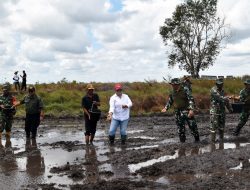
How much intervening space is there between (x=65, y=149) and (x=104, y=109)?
1494cm

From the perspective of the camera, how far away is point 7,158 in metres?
12.1

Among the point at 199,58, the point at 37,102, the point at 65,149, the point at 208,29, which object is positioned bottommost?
the point at 65,149

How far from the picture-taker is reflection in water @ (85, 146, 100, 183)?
30.0 ft

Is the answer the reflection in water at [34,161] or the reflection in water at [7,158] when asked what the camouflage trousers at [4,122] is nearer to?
the reflection in water at [7,158]

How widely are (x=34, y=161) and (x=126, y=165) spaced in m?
2.58

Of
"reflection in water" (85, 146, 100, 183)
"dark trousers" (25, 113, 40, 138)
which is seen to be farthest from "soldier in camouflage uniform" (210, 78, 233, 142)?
"dark trousers" (25, 113, 40, 138)

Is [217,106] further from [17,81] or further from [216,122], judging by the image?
[17,81]

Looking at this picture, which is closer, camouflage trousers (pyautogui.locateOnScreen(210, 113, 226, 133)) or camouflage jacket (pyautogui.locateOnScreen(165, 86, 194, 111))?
camouflage jacket (pyautogui.locateOnScreen(165, 86, 194, 111))

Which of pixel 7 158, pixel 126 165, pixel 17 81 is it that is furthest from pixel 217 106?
pixel 17 81

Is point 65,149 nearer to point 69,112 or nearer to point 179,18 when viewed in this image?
point 69,112

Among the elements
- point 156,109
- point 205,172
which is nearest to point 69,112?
point 156,109

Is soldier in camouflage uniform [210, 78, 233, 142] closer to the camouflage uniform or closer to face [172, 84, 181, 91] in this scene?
the camouflage uniform

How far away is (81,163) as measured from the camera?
1095cm

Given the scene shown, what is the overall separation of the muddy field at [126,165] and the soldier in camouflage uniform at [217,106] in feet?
1.63
